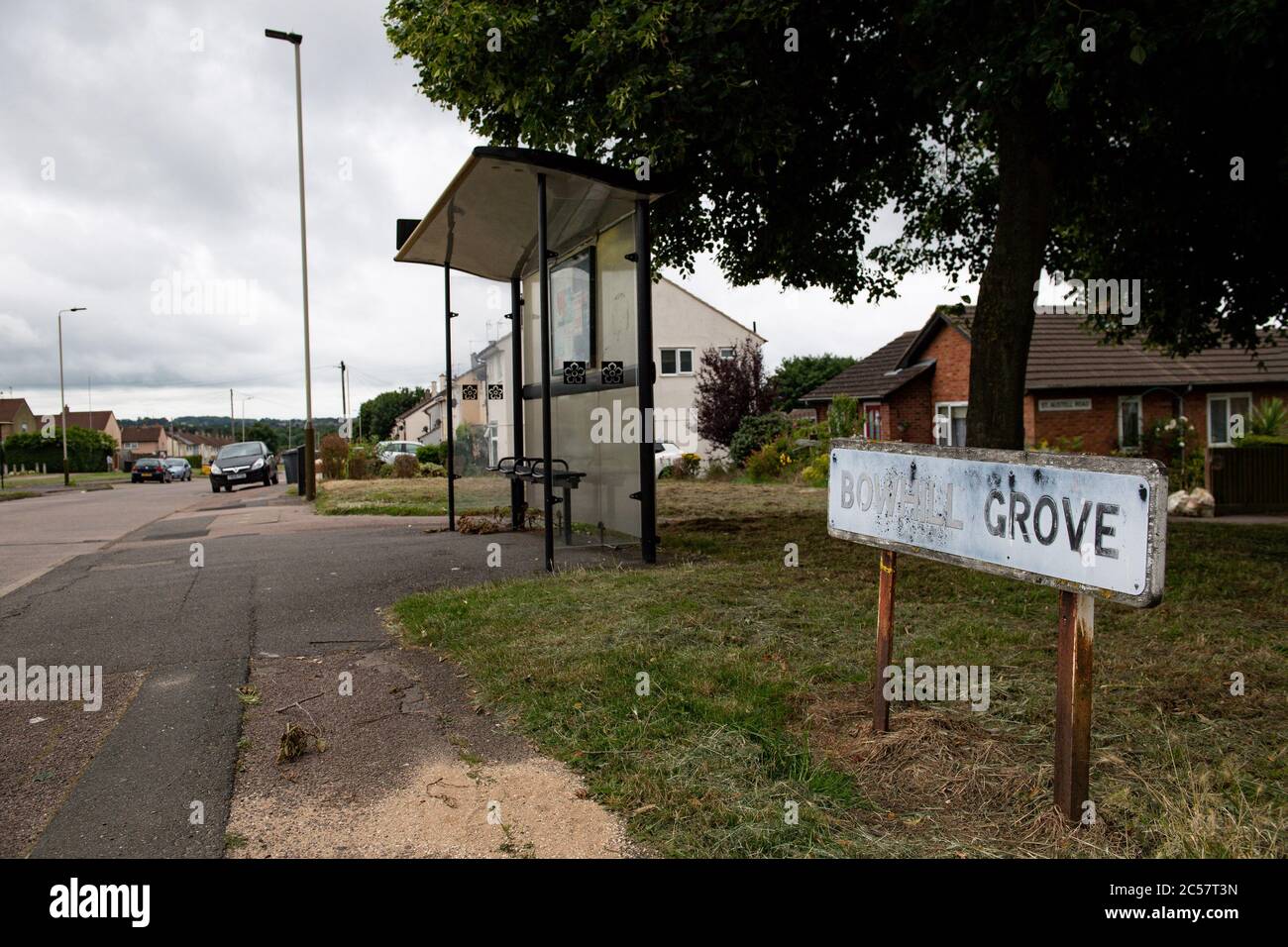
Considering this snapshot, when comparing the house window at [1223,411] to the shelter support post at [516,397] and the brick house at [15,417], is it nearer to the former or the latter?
the shelter support post at [516,397]

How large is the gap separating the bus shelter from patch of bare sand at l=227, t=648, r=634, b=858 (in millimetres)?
3676

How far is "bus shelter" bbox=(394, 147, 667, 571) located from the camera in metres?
8.84

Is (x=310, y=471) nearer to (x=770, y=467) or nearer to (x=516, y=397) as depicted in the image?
(x=516, y=397)

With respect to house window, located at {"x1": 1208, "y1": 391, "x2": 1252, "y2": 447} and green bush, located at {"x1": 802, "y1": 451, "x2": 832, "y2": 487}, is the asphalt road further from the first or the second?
house window, located at {"x1": 1208, "y1": 391, "x2": 1252, "y2": 447}

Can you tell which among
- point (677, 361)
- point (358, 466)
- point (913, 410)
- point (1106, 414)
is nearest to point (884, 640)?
point (1106, 414)

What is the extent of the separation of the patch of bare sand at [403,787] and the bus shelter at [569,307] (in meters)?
3.68

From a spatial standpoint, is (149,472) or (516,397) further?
(149,472)

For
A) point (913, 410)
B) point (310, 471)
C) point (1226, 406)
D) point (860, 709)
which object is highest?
point (913, 410)

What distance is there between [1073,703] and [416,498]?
1779 cm

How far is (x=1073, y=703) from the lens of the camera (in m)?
3.25

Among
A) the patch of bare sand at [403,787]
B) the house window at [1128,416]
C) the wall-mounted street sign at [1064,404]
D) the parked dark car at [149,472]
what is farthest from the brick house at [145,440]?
the patch of bare sand at [403,787]

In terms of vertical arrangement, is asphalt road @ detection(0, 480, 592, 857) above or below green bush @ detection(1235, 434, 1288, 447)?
below

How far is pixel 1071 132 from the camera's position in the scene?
37.0 ft

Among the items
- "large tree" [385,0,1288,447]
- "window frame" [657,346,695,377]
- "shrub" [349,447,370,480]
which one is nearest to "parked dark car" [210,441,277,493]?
"shrub" [349,447,370,480]
